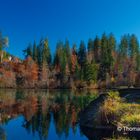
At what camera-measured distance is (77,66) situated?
112m

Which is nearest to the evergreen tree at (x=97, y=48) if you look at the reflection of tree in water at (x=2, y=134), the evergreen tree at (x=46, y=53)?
the evergreen tree at (x=46, y=53)

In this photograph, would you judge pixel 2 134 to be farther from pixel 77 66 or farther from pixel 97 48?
pixel 97 48

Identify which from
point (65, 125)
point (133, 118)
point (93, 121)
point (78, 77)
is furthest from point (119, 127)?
point (78, 77)

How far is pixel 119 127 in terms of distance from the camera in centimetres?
2131

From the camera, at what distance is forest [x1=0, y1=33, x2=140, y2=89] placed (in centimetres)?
10756

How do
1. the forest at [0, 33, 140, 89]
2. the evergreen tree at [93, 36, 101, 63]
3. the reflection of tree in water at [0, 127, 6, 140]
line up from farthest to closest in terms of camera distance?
the evergreen tree at [93, 36, 101, 63] < the forest at [0, 33, 140, 89] < the reflection of tree in water at [0, 127, 6, 140]

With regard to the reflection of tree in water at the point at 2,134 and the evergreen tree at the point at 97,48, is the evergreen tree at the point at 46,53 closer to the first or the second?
the evergreen tree at the point at 97,48

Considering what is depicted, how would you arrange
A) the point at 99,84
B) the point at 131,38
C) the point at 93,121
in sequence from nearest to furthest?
the point at 93,121 < the point at 99,84 < the point at 131,38

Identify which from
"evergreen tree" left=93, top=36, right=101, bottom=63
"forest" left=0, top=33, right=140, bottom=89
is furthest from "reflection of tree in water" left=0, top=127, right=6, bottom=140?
"evergreen tree" left=93, top=36, right=101, bottom=63

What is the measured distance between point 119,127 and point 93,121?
3605 millimetres

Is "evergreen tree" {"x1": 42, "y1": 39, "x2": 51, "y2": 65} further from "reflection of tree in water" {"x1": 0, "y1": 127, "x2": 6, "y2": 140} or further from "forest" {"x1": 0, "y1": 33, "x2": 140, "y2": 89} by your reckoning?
"reflection of tree in water" {"x1": 0, "y1": 127, "x2": 6, "y2": 140}

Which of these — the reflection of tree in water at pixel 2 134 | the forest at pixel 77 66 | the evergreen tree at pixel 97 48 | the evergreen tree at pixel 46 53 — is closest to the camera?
the reflection of tree in water at pixel 2 134

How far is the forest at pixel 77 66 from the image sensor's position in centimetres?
10756

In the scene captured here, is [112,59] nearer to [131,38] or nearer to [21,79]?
[131,38]
